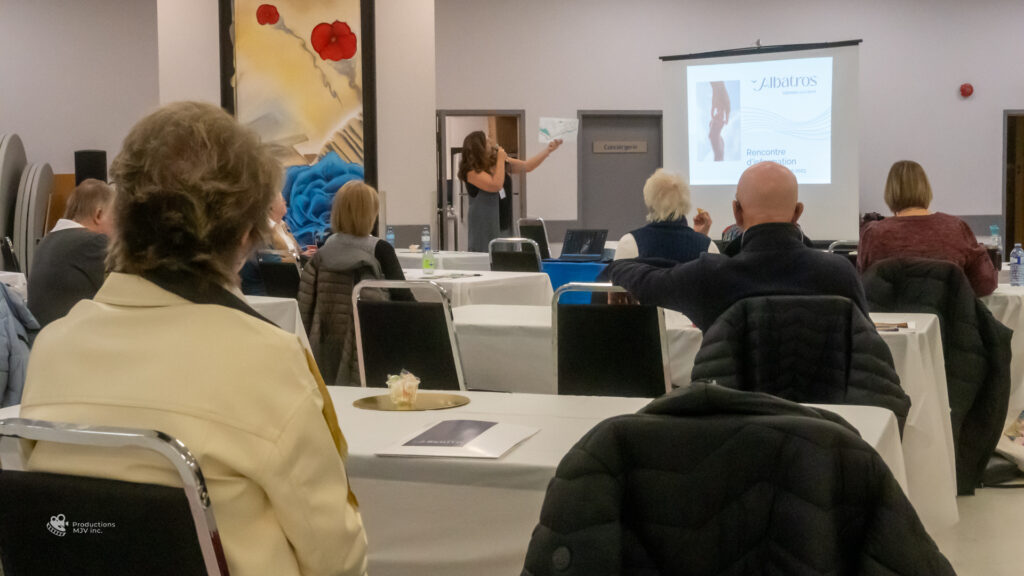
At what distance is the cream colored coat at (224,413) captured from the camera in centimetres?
129

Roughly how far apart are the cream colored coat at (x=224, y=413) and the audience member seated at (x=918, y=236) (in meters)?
3.46

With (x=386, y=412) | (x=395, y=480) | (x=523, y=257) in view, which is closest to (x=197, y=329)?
(x=395, y=480)

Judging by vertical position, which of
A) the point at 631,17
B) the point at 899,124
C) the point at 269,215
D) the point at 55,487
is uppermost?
the point at 631,17

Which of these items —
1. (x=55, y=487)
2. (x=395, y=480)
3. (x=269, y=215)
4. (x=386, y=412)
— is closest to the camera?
(x=55, y=487)

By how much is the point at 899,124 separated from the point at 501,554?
35.2 ft

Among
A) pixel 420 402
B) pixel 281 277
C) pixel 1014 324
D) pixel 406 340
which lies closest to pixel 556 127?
pixel 281 277

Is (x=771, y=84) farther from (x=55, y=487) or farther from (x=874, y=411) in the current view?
(x=55, y=487)

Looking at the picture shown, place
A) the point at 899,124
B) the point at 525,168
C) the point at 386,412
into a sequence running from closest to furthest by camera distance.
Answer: the point at 386,412 → the point at 525,168 → the point at 899,124

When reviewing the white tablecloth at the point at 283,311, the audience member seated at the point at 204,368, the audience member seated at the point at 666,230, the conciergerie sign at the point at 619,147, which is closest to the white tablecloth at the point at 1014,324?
the audience member seated at the point at 666,230

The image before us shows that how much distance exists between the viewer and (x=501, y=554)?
6.59ft

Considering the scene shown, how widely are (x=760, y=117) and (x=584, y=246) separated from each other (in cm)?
259

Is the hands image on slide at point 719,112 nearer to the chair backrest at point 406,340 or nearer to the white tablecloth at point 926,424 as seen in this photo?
the white tablecloth at point 926,424

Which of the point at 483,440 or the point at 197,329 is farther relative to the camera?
the point at 483,440

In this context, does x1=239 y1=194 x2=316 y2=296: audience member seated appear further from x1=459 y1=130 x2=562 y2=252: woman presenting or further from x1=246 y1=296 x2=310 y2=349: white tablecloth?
x1=459 y1=130 x2=562 y2=252: woman presenting
